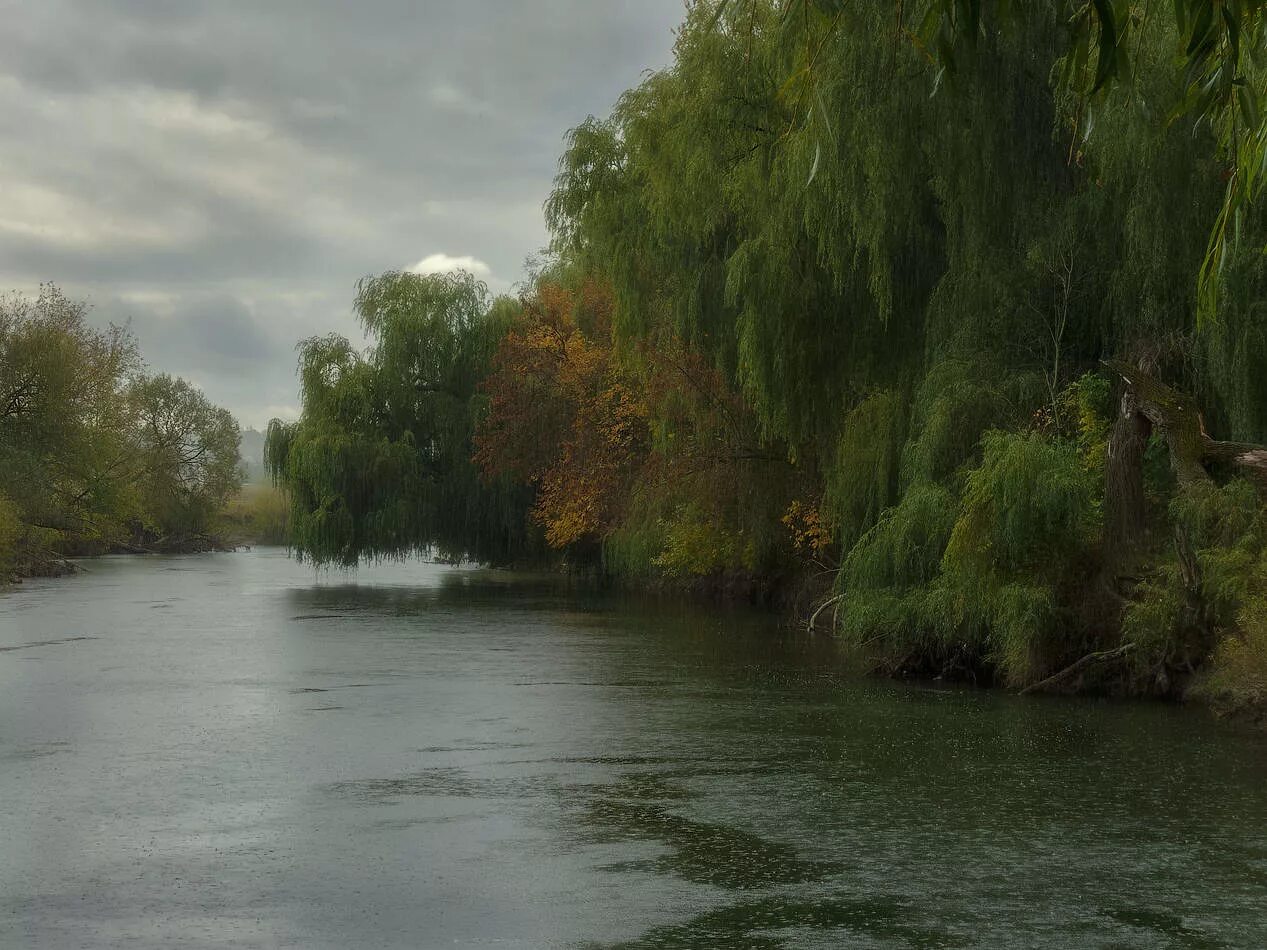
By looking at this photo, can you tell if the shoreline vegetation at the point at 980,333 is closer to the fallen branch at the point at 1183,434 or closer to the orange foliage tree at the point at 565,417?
the fallen branch at the point at 1183,434

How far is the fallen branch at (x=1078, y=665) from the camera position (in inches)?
576

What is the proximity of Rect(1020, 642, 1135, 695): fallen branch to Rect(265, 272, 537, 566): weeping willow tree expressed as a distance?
23.4m

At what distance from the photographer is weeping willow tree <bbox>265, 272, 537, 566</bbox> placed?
36594 millimetres

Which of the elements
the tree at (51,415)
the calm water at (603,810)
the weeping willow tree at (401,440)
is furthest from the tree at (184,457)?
the calm water at (603,810)

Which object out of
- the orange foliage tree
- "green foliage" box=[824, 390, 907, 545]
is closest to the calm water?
"green foliage" box=[824, 390, 907, 545]

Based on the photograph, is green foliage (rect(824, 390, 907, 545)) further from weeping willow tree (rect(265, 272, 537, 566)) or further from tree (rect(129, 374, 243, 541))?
tree (rect(129, 374, 243, 541))

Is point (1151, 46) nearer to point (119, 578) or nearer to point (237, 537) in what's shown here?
point (119, 578)

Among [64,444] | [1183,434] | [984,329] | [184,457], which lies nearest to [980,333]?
[984,329]

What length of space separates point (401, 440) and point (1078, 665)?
25.2m

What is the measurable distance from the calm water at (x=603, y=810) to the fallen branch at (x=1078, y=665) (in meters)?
0.41

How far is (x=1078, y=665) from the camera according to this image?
48.9 feet

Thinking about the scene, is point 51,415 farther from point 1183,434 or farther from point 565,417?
point 1183,434

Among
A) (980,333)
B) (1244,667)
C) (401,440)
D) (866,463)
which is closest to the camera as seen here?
(1244,667)

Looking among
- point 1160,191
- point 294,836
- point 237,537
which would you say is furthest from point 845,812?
point 237,537
